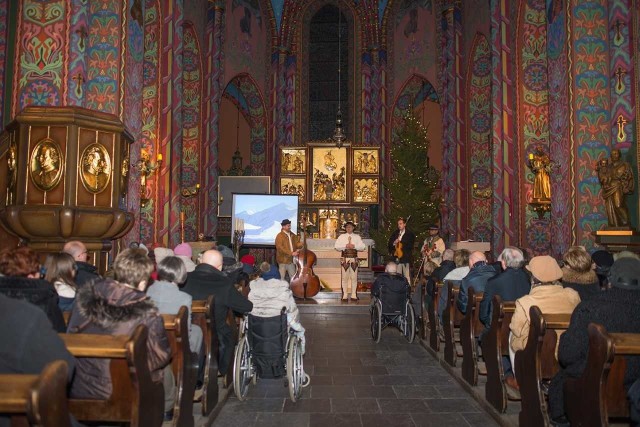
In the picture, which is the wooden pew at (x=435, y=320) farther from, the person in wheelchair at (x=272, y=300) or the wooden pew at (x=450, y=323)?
the person in wheelchair at (x=272, y=300)

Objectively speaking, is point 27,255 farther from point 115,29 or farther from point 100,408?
point 115,29

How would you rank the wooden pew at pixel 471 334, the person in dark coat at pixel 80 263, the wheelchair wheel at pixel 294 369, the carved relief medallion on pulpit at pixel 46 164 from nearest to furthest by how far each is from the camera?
the person in dark coat at pixel 80 263, the wheelchair wheel at pixel 294 369, the wooden pew at pixel 471 334, the carved relief medallion on pulpit at pixel 46 164

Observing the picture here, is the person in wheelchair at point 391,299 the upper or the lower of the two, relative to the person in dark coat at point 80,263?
lower

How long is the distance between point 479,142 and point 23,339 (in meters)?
17.2

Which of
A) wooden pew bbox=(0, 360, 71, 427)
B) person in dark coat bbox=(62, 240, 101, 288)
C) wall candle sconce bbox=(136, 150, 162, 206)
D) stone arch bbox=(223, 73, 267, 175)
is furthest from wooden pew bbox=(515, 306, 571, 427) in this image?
stone arch bbox=(223, 73, 267, 175)

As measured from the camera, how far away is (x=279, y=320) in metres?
5.55

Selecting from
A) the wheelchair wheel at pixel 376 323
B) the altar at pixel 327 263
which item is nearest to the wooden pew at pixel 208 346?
the wheelchair wheel at pixel 376 323

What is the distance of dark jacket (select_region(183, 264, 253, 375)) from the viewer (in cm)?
525

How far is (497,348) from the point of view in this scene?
479 centimetres

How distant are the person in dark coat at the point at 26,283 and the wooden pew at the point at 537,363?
3.20 metres

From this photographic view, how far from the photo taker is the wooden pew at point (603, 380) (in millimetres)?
2982

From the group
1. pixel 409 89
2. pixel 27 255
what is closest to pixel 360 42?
pixel 409 89

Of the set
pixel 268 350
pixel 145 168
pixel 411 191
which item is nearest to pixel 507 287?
pixel 268 350

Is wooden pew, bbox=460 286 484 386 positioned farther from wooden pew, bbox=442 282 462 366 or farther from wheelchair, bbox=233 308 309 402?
wheelchair, bbox=233 308 309 402
